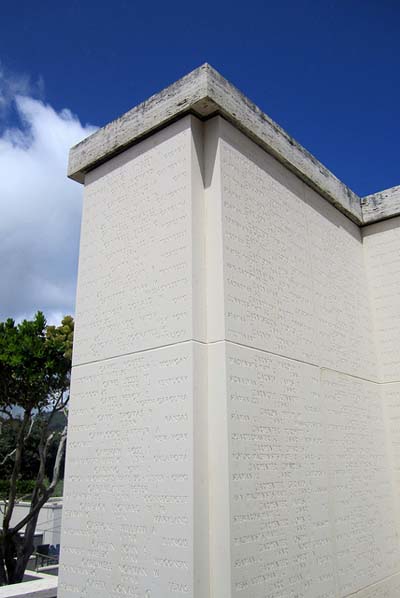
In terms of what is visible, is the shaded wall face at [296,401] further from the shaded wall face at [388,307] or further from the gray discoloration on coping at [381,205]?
the gray discoloration on coping at [381,205]

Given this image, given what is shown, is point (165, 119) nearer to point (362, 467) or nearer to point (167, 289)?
point (167, 289)

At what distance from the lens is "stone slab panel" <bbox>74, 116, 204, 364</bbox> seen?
11.3 ft

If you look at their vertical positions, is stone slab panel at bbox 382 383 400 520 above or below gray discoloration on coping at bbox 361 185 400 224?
below

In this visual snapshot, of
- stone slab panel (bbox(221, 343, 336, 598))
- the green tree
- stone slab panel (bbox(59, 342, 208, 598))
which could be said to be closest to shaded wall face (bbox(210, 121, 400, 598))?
stone slab panel (bbox(221, 343, 336, 598))

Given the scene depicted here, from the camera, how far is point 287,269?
428 centimetres

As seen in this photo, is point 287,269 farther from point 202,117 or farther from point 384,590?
point 384,590

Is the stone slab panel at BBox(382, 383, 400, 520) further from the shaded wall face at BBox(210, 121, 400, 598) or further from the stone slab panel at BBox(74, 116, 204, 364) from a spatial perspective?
the stone slab panel at BBox(74, 116, 204, 364)

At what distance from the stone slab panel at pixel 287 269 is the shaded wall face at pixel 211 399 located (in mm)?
21

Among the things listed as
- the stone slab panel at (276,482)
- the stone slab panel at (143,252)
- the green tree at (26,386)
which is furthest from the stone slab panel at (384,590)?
the green tree at (26,386)

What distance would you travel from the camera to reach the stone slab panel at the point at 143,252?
3.46 metres

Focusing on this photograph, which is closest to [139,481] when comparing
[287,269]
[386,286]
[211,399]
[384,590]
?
[211,399]

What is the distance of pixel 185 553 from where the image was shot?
2.83 m

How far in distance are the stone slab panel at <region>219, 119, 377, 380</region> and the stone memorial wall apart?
0.02 metres

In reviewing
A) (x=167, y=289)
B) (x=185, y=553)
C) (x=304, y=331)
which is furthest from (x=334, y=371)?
(x=185, y=553)
